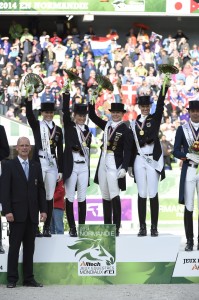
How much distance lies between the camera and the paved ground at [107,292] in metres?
10.8

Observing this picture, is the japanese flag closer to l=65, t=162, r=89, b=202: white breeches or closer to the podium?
l=65, t=162, r=89, b=202: white breeches

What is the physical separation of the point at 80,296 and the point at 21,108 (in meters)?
13.0

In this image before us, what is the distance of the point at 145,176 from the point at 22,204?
181 centimetres

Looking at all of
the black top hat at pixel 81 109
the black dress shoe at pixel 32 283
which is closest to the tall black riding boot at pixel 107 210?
the black top hat at pixel 81 109

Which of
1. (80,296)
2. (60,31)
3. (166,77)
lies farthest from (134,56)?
(80,296)

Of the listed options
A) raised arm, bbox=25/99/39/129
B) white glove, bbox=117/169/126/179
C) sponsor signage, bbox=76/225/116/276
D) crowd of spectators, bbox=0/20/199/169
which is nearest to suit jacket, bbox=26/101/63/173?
raised arm, bbox=25/99/39/129

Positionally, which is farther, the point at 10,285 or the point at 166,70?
the point at 166,70

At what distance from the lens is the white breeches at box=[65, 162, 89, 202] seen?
12.0 meters

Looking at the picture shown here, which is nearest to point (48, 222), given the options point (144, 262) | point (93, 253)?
point (93, 253)

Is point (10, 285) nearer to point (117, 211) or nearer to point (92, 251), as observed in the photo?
point (92, 251)

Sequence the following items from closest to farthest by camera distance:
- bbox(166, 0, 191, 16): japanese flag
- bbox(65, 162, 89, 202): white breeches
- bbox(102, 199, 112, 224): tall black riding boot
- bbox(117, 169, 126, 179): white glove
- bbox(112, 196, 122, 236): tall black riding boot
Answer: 1. bbox(117, 169, 126, 179): white glove
2. bbox(65, 162, 89, 202): white breeches
3. bbox(112, 196, 122, 236): tall black riding boot
4. bbox(102, 199, 112, 224): tall black riding boot
5. bbox(166, 0, 191, 16): japanese flag

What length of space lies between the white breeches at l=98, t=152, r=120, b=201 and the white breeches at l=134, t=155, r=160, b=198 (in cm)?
31

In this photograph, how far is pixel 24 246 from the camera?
449 inches

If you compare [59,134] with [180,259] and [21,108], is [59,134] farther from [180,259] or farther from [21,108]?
[21,108]
